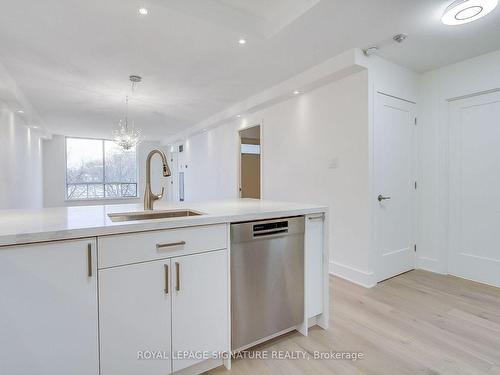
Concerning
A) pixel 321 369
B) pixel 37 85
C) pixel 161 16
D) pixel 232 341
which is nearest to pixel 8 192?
pixel 37 85

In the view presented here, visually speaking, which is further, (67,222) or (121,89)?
(121,89)

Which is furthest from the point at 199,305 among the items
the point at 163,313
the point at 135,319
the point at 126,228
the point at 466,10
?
the point at 466,10

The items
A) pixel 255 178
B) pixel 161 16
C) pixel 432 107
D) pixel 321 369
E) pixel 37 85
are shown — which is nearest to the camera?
pixel 321 369

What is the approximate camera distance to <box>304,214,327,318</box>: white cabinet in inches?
75.9

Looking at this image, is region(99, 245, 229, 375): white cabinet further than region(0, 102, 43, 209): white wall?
No

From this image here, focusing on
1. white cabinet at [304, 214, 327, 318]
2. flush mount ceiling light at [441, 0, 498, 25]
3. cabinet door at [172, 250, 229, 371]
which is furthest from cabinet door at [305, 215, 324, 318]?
flush mount ceiling light at [441, 0, 498, 25]

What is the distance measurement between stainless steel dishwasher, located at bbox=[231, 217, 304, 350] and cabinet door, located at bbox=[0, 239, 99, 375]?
29.4 inches

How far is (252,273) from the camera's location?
167cm

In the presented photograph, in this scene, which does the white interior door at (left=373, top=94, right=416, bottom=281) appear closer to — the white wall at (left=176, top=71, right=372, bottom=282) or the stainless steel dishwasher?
the white wall at (left=176, top=71, right=372, bottom=282)

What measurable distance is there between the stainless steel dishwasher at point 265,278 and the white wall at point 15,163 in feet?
13.1

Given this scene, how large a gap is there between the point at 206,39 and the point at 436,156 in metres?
2.93

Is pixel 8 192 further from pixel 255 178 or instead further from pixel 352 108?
pixel 352 108

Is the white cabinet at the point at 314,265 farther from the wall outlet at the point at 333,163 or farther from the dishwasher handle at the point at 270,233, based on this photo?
the wall outlet at the point at 333,163

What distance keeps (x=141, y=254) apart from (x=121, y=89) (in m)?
3.43
